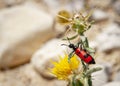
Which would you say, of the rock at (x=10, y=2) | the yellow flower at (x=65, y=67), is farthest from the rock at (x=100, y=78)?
the rock at (x=10, y=2)

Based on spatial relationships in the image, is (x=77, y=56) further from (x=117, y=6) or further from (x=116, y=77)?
(x=117, y=6)

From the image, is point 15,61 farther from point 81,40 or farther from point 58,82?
point 81,40

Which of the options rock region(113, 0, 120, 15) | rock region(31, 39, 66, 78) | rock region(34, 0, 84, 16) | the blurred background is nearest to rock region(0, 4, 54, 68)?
the blurred background

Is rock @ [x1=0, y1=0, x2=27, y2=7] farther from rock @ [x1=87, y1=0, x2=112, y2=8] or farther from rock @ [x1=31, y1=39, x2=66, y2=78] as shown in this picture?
rock @ [x1=31, y1=39, x2=66, y2=78]

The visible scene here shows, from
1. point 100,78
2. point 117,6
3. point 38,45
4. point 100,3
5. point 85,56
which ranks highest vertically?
point 100,3

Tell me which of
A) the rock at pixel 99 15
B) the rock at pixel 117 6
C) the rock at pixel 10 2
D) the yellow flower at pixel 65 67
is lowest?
the yellow flower at pixel 65 67

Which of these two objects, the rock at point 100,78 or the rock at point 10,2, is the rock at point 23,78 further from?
the rock at point 10,2

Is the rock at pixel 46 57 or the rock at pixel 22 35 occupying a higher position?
the rock at pixel 22 35

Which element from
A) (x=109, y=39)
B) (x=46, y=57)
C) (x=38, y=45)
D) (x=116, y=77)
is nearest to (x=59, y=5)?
(x=38, y=45)

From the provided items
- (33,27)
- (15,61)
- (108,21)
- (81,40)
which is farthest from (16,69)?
(81,40)
